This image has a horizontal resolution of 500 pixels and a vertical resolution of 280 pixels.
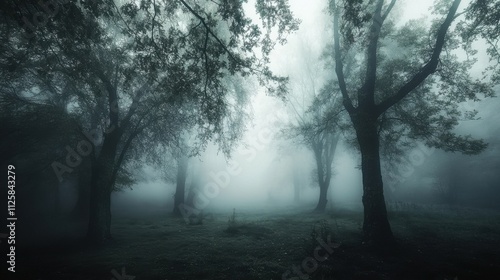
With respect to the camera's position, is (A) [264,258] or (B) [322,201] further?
(B) [322,201]

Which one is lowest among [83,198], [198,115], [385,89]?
[83,198]

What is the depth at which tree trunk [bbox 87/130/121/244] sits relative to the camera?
12.5 meters

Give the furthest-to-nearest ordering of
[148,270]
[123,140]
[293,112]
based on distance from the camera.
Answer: [293,112] → [123,140] → [148,270]

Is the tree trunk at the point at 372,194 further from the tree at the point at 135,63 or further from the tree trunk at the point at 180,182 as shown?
the tree trunk at the point at 180,182

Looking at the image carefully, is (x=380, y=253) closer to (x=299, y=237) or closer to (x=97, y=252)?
(x=299, y=237)

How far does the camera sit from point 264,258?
928 centimetres

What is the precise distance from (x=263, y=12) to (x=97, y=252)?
1121 cm

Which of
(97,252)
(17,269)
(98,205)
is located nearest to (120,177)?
(98,205)

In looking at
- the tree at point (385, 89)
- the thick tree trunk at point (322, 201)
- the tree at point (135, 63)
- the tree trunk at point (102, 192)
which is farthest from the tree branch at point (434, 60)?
the thick tree trunk at point (322, 201)

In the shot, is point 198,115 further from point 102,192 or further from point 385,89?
point 385,89

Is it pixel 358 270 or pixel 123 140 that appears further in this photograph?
pixel 123 140

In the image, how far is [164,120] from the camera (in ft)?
45.5

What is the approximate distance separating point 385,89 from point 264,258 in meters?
11.3

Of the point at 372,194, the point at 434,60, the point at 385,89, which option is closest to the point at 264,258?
the point at 372,194
